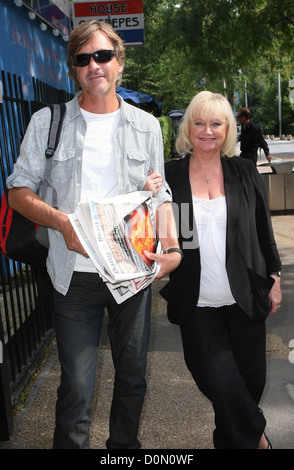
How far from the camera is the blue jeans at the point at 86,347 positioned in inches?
103

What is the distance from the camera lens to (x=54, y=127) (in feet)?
8.50

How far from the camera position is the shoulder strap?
2.55 metres

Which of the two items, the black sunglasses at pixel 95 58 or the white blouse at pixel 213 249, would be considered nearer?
the black sunglasses at pixel 95 58

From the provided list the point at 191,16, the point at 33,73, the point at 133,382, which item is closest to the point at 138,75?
the point at 191,16

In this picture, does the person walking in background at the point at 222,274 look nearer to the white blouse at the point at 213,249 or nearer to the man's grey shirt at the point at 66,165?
the white blouse at the point at 213,249

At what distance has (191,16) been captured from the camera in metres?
12.7

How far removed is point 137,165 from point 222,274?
A: 73 centimetres

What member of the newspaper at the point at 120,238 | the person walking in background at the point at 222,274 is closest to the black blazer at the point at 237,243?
the person walking in background at the point at 222,274

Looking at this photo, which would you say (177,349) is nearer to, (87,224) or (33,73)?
(87,224)

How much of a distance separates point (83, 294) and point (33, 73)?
6550 mm

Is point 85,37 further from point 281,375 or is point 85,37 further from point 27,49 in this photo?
point 27,49

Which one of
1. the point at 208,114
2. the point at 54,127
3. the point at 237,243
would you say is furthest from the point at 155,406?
the point at 54,127

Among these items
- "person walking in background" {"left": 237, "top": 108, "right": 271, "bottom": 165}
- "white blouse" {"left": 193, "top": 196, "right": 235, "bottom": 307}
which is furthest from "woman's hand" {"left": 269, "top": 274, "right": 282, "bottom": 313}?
"person walking in background" {"left": 237, "top": 108, "right": 271, "bottom": 165}

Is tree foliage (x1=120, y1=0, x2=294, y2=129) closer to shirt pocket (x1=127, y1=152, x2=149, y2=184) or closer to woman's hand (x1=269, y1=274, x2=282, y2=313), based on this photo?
woman's hand (x1=269, y1=274, x2=282, y2=313)
